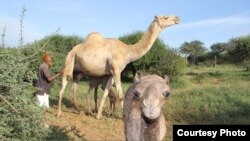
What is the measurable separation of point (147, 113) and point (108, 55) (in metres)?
8.80

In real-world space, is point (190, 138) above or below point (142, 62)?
below

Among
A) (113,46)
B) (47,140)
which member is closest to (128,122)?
(47,140)

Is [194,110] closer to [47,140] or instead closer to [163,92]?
[47,140]

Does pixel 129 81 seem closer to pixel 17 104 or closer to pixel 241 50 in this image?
pixel 241 50

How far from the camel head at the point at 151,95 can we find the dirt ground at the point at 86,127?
5.87 m

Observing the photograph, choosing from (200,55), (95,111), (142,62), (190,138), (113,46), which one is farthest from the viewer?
(200,55)

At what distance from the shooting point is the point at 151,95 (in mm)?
3688

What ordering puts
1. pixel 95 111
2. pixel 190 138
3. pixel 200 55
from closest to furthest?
pixel 190 138
pixel 95 111
pixel 200 55

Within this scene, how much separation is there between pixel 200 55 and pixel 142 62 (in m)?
39.3

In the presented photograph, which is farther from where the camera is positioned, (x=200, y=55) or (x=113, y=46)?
(x=200, y=55)

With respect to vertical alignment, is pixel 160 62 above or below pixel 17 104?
above

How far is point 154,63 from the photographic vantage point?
27.6 metres

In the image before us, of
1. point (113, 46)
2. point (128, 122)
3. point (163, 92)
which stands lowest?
point (128, 122)

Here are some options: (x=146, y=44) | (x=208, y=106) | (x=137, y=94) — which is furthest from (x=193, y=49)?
(x=137, y=94)
